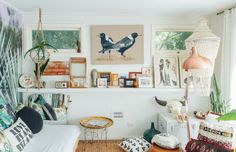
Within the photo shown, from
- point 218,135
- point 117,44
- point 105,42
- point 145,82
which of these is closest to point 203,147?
point 218,135

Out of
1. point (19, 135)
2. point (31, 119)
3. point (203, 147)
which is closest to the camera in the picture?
point (203, 147)

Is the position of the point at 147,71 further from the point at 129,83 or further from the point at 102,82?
the point at 102,82

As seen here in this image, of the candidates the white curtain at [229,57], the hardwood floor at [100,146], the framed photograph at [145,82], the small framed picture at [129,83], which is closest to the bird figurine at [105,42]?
the small framed picture at [129,83]

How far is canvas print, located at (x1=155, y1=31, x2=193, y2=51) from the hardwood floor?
1962 mm

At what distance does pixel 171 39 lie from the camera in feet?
12.9

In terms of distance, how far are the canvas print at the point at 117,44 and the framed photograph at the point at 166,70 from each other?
0.35 metres

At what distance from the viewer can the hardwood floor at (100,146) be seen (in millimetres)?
3555

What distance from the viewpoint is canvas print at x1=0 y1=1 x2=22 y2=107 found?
3104 mm

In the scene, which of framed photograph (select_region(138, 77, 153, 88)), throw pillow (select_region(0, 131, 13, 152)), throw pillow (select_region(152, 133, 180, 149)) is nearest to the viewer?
throw pillow (select_region(0, 131, 13, 152))

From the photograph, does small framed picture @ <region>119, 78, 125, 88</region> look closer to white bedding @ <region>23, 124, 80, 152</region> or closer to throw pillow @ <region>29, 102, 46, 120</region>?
white bedding @ <region>23, 124, 80, 152</region>

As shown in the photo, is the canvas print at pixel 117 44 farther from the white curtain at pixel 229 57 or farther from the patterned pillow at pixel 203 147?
the patterned pillow at pixel 203 147

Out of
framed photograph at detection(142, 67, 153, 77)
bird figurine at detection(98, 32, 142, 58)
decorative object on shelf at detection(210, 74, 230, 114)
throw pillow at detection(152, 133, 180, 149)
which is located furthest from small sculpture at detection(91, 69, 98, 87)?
decorative object on shelf at detection(210, 74, 230, 114)

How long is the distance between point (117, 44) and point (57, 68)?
1.20 meters

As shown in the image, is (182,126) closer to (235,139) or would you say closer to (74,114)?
(235,139)
